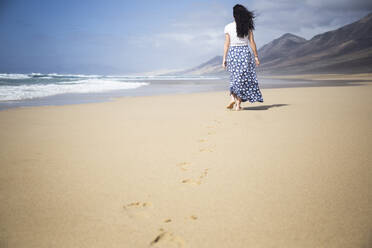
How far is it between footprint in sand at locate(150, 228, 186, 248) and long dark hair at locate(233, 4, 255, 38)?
410cm

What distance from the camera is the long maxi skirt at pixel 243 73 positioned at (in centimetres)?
463

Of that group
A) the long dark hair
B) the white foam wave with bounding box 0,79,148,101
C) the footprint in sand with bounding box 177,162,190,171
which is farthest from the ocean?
the footprint in sand with bounding box 177,162,190,171

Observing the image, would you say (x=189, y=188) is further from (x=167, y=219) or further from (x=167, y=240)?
(x=167, y=240)

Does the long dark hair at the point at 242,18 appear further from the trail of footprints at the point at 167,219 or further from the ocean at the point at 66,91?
the ocean at the point at 66,91

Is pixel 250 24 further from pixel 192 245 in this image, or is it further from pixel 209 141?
pixel 192 245

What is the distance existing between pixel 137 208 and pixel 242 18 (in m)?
4.00

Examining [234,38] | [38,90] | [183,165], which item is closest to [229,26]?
[234,38]

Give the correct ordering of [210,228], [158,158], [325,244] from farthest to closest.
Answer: [158,158]
[210,228]
[325,244]

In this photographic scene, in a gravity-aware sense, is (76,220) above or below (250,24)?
below

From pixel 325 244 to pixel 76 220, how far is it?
120cm

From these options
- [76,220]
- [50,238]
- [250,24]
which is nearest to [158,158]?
[76,220]

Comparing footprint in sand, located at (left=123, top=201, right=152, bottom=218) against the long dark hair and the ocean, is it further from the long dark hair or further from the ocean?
the ocean

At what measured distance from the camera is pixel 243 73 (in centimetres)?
467

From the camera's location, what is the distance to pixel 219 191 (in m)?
1.50
